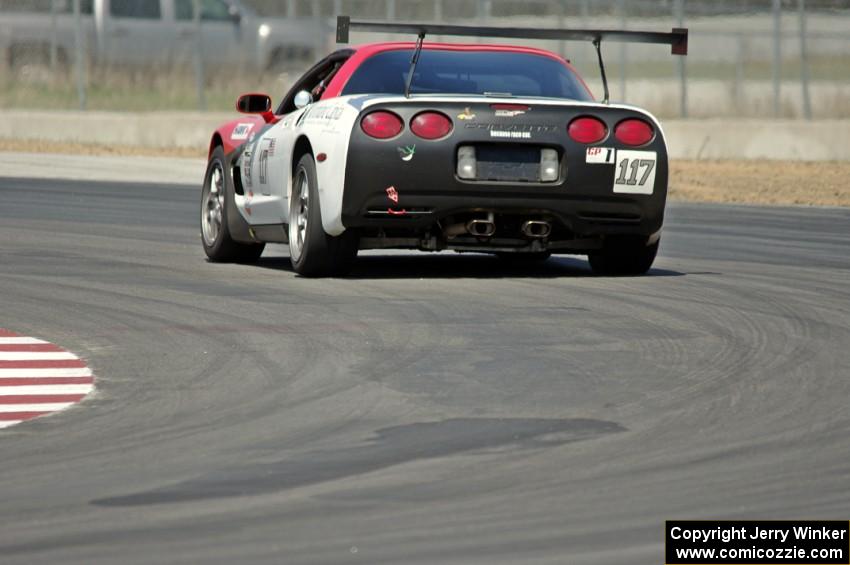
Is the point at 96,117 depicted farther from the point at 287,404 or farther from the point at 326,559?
the point at 326,559

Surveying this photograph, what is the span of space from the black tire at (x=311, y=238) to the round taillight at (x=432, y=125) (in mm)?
686

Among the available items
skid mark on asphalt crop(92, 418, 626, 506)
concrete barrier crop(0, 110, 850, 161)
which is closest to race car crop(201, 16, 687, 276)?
skid mark on asphalt crop(92, 418, 626, 506)

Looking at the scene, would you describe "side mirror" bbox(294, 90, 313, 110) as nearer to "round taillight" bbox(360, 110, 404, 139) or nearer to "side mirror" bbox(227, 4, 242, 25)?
"round taillight" bbox(360, 110, 404, 139)

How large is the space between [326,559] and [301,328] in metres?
4.56

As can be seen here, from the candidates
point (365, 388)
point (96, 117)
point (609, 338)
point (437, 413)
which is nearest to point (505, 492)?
point (437, 413)

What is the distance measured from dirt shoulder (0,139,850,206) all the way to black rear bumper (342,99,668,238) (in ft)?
31.4

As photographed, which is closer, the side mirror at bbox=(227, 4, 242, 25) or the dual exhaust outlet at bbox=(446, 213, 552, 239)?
the dual exhaust outlet at bbox=(446, 213, 552, 239)

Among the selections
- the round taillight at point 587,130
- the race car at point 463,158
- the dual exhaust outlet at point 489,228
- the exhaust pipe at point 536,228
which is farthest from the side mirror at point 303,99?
the round taillight at point 587,130

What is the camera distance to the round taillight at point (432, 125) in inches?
448

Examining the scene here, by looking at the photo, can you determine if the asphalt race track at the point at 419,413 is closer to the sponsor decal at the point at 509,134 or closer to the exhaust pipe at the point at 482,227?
the exhaust pipe at the point at 482,227

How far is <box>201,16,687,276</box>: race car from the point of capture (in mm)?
11398

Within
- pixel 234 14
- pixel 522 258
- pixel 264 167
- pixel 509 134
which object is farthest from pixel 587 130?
pixel 234 14

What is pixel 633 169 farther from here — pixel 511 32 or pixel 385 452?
pixel 385 452

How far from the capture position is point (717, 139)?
25.8 meters
